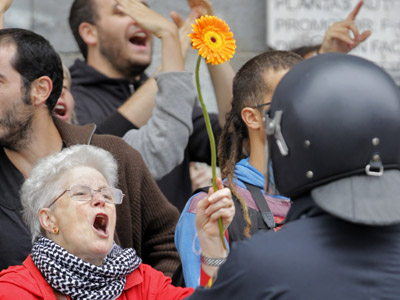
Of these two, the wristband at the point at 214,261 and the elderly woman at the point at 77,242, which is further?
the elderly woman at the point at 77,242

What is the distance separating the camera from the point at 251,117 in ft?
10.7

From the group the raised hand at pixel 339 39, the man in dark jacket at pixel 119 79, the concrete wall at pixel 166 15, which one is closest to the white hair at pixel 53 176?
the man in dark jacket at pixel 119 79

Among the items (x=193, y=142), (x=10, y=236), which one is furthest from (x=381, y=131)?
(x=193, y=142)

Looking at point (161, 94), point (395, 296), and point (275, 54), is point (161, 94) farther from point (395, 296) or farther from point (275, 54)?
point (395, 296)

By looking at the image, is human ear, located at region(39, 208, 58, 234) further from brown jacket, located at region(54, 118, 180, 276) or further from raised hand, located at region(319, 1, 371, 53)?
raised hand, located at region(319, 1, 371, 53)

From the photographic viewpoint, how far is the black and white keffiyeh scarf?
9.45 ft

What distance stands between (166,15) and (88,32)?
1218 mm

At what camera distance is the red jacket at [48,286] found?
2818mm

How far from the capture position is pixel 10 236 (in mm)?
3330

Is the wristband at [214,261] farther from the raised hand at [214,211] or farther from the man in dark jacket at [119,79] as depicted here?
the man in dark jacket at [119,79]

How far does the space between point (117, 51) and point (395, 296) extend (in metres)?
3.17

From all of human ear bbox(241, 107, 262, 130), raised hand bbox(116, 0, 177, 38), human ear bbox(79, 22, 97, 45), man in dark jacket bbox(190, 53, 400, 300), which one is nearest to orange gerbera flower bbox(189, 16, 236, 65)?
man in dark jacket bbox(190, 53, 400, 300)

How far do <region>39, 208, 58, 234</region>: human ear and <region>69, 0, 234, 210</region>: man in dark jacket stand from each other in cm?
125

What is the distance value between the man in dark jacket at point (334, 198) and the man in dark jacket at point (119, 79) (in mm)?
2351
